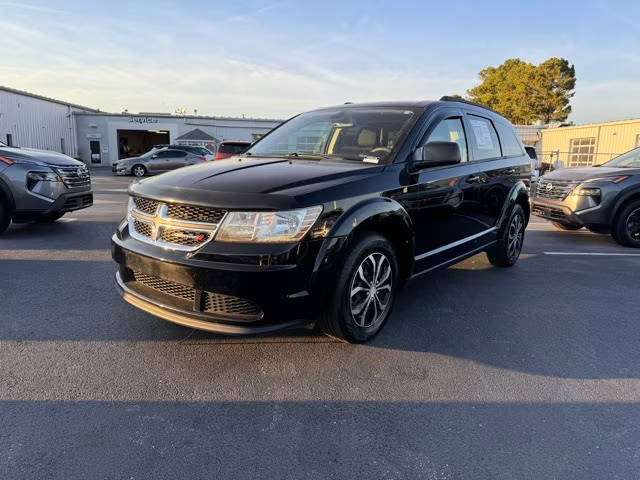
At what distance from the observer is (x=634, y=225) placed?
22.9ft

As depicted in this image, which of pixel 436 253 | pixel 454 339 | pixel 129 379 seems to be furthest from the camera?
pixel 436 253

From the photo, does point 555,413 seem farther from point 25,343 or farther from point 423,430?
point 25,343

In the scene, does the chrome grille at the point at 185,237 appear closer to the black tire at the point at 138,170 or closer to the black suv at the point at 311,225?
the black suv at the point at 311,225

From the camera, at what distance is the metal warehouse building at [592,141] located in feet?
84.8

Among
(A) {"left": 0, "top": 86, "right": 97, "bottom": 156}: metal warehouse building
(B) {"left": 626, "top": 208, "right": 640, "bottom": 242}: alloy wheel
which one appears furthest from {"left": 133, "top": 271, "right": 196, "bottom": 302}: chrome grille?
(A) {"left": 0, "top": 86, "right": 97, "bottom": 156}: metal warehouse building

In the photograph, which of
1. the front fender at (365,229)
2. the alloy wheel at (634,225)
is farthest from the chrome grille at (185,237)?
the alloy wheel at (634,225)

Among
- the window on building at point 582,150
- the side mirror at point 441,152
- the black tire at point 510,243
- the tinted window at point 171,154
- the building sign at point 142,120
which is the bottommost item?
the black tire at point 510,243

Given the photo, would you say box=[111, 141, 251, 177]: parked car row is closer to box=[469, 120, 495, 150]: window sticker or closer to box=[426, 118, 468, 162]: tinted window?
box=[469, 120, 495, 150]: window sticker

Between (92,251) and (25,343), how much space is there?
9.36ft

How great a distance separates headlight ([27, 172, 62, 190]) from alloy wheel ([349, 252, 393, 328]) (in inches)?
218

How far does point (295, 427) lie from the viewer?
2289mm

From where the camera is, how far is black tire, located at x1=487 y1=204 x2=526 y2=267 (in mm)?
5238

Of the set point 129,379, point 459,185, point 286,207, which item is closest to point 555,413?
point 286,207

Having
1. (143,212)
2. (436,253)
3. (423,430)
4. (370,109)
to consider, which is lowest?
(423,430)
